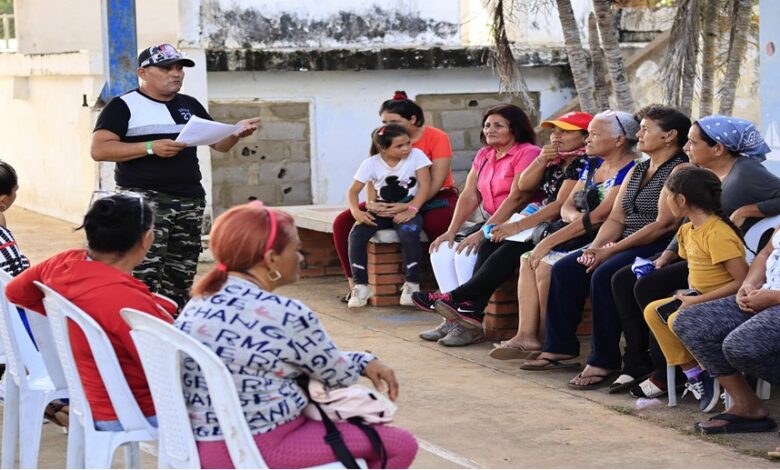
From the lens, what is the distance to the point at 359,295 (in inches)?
392

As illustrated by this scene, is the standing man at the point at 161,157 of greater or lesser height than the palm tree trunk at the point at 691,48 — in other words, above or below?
below

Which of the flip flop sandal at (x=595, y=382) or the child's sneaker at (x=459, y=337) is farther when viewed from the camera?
the child's sneaker at (x=459, y=337)

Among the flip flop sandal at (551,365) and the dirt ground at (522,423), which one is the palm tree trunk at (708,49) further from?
the flip flop sandal at (551,365)

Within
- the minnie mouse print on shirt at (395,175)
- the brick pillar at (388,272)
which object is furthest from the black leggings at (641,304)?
the brick pillar at (388,272)

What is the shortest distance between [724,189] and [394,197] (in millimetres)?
3256

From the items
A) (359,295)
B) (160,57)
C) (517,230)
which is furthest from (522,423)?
(359,295)

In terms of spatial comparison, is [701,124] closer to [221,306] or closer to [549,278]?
[549,278]

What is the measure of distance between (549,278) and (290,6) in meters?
7.88

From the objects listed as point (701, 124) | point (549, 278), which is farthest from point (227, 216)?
point (549, 278)

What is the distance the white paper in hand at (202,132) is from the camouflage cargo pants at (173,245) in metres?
0.38

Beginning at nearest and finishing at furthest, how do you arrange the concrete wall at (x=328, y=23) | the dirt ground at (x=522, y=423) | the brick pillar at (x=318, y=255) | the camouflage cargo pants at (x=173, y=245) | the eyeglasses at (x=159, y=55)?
the dirt ground at (x=522, y=423) → the eyeglasses at (x=159, y=55) → the camouflage cargo pants at (x=173, y=245) → the brick pillar at (x=318, y=255) → the concrete wall at (x=328, y=23)

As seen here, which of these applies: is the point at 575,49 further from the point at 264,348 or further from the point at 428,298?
the point at 264,348

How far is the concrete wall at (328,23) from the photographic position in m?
14.4

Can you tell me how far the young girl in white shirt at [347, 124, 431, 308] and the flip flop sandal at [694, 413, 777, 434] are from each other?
3651 millimetres
